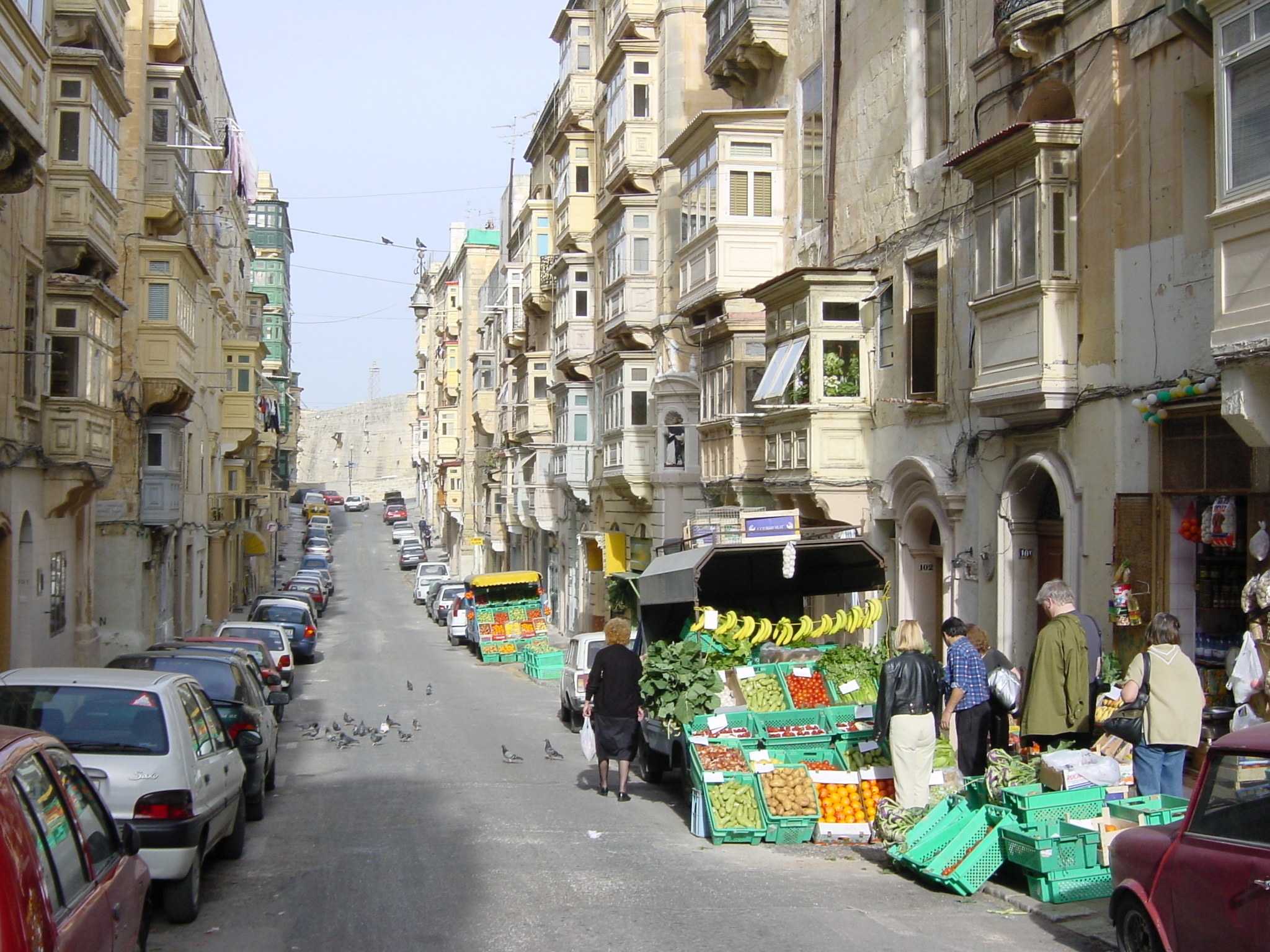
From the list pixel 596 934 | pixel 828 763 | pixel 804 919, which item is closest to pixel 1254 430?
pixel 828 763

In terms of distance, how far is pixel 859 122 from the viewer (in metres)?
20.1

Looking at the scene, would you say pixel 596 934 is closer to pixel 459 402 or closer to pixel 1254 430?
pixel 1254 430

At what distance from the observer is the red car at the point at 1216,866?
5.83 m

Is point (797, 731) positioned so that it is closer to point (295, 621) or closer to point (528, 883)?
point (528, 883)

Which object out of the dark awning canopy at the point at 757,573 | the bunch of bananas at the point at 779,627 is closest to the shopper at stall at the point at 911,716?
the bunch of bananas at the point at 779,627

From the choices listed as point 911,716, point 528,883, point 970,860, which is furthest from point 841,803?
point 528,883

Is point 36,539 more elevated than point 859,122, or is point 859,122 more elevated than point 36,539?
point 859,122

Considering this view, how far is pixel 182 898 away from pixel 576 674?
13.4 meters

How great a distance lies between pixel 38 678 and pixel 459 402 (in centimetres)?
7415

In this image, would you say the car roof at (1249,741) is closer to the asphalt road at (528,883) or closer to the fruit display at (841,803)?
the asphalt road at (528,883)

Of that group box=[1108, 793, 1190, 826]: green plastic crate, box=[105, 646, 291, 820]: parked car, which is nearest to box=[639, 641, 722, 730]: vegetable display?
box=[105, 646, 291, 820]: parked car

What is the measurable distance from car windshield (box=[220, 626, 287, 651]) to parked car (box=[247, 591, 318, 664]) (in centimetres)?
599

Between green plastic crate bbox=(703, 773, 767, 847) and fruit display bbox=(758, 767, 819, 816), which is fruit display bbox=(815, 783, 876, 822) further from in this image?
green plastic crate bbox=(703, 773, 767, 847)

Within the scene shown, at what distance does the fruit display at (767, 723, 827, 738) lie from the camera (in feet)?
38.5
